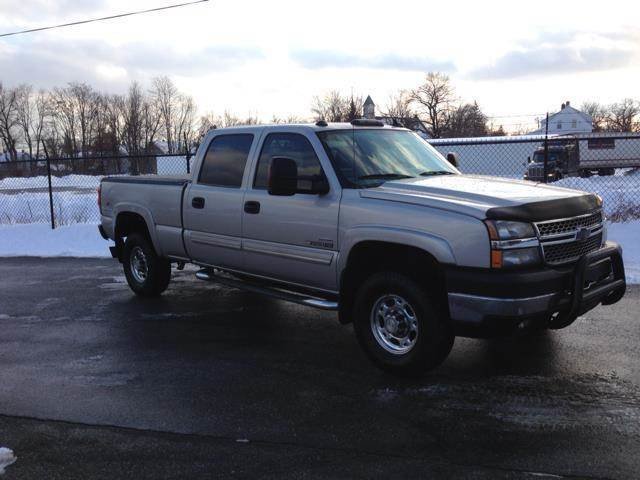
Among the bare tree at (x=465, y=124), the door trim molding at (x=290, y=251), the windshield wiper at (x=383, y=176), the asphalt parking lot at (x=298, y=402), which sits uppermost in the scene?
the bare tree at (x=465, y=124)

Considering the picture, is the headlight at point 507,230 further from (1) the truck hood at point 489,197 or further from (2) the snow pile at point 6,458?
(2) the snow pile at point 6,458

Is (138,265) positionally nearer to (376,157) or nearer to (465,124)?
(376,157)

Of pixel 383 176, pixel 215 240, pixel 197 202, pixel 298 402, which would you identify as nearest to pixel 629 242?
pixel 383 176

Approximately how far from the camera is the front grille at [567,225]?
14.0ft

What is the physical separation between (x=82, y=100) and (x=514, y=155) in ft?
208

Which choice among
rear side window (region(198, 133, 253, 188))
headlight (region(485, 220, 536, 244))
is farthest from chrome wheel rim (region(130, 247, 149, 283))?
headlight (region(485, 220, 536, 244))

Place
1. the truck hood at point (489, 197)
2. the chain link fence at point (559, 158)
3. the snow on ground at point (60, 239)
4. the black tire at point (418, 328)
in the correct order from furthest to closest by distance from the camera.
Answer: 1. the chain link fence at point (559, 158)
2. the snow on ground at point (60, 239)
3. the black tire at point (418, 328)
4. the truck hood at point (489, 197)

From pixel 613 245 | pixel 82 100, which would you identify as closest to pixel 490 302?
pixel 613 245

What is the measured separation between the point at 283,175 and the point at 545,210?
206 cm

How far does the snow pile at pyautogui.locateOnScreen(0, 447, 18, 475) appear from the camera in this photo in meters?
3.62

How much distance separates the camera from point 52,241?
13.6 meters

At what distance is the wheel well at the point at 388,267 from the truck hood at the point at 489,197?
395mm

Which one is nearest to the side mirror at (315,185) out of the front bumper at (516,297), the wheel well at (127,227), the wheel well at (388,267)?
the wheel well at (388,267)

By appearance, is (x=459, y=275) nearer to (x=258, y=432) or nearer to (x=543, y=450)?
(x=543, y=450)
